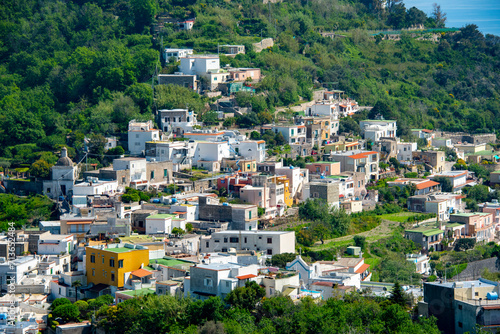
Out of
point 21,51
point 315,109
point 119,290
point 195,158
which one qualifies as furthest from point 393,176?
point 21,51

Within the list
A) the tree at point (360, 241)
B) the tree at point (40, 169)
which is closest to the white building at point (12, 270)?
the tree at point (40, 169)

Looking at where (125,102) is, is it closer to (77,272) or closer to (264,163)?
(264,163)

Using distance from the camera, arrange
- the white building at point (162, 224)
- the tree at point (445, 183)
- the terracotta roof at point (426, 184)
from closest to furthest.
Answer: the white building at point (162, 224) → the terracotta roof at point (426, 184) → the tree at point (445, 183)

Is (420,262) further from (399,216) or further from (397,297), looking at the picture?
(397,297)

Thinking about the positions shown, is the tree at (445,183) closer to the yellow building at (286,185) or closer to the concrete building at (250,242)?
the yellow building at (286,185)

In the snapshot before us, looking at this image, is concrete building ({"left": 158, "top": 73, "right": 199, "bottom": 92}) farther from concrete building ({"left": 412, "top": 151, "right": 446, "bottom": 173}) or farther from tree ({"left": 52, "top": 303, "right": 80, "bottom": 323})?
tree ({"left": 52, "top": 303, "right": 80, "bottom": 323})

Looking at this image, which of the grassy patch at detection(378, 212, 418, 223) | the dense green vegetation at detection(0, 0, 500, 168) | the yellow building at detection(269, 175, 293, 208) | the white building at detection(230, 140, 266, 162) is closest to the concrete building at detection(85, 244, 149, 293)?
the yellow building at detection(269, 175, 293, 208)

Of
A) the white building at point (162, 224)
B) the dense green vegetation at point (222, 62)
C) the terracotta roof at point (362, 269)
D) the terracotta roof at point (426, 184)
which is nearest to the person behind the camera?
the terracotta roof at point (362, 269)
